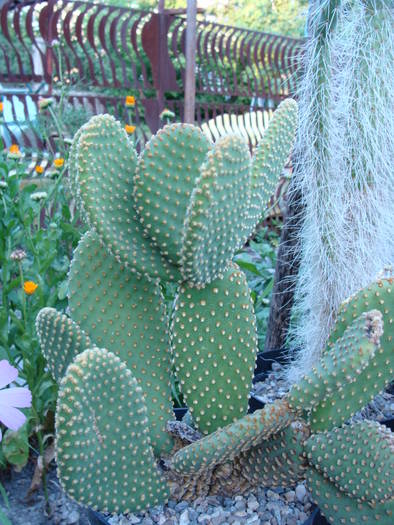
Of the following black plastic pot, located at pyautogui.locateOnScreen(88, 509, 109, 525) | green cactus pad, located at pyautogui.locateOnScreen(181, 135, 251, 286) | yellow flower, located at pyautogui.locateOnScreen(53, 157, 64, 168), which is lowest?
black plastic pot, located at pyautogui.locateOnScreen(88, 509, 109, 525)

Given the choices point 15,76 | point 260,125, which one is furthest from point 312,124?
point 260,125

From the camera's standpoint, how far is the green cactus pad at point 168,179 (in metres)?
1.07

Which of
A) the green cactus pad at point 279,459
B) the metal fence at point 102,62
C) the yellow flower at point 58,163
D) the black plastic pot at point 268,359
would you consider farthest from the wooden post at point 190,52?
the green cactus pad at point 279,459

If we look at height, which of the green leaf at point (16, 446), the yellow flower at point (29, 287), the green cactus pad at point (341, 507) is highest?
the yellow flower at point (29, 287)

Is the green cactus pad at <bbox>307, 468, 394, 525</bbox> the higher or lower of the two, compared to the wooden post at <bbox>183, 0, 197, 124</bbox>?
lower

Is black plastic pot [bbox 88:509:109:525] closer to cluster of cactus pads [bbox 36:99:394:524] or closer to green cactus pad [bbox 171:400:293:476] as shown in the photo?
cluster of cactus pads [bbox 36:99:394:524]

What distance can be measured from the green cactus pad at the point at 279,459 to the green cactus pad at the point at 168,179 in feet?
1.32

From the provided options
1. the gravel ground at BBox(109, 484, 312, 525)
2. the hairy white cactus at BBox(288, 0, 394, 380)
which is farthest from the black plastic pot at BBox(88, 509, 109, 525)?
the hairy white cactus at BBox(288, 0, 394, 380)

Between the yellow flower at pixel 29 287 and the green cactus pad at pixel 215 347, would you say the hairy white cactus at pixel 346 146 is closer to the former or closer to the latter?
the green cactus pad at pixel 215 347

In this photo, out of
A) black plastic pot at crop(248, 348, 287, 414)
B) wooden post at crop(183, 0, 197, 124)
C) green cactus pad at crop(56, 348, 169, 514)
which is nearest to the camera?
green cactus pad at crop(56, 348, 169, 514)

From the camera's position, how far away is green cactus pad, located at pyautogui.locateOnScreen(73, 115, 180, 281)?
1052 millimetres

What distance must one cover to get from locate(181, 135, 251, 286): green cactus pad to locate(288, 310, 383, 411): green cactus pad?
250 mm

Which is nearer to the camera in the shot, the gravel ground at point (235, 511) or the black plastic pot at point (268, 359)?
the gravel ground at point (235, 511)

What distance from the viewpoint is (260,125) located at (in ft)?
16.5
